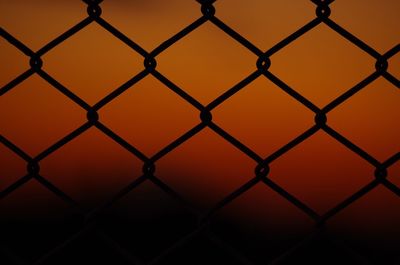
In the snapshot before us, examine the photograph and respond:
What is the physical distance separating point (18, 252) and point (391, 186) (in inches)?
75.1

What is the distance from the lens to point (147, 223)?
2793 mm

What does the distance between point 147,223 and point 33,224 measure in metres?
0.56

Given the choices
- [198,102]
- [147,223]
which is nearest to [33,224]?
[147,223]

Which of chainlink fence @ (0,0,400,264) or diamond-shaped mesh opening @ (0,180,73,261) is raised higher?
diamond-shaped mesh opening @ (0,180,73,261)

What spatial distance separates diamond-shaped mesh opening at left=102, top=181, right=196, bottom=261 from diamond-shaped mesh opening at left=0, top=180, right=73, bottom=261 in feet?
0.74

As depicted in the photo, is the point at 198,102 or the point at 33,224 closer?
the point at 198,102

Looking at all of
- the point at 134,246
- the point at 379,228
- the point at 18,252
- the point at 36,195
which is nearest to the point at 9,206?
the point at 36,195

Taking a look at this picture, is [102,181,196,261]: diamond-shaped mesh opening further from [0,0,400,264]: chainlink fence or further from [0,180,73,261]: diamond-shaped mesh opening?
[0,0,400,264]: chainlink fence

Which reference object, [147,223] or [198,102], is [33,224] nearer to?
[147,223]

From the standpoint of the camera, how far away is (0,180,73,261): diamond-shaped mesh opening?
2471mm

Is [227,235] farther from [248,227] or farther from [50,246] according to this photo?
[50,246]

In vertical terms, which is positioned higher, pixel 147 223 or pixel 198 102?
pixel 147 223

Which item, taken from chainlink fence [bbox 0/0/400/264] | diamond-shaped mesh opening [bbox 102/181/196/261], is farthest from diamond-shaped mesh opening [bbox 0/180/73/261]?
chainlink fence [bbox 0/0/400/264]

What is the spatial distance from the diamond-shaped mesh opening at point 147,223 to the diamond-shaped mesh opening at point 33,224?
0.22 m
